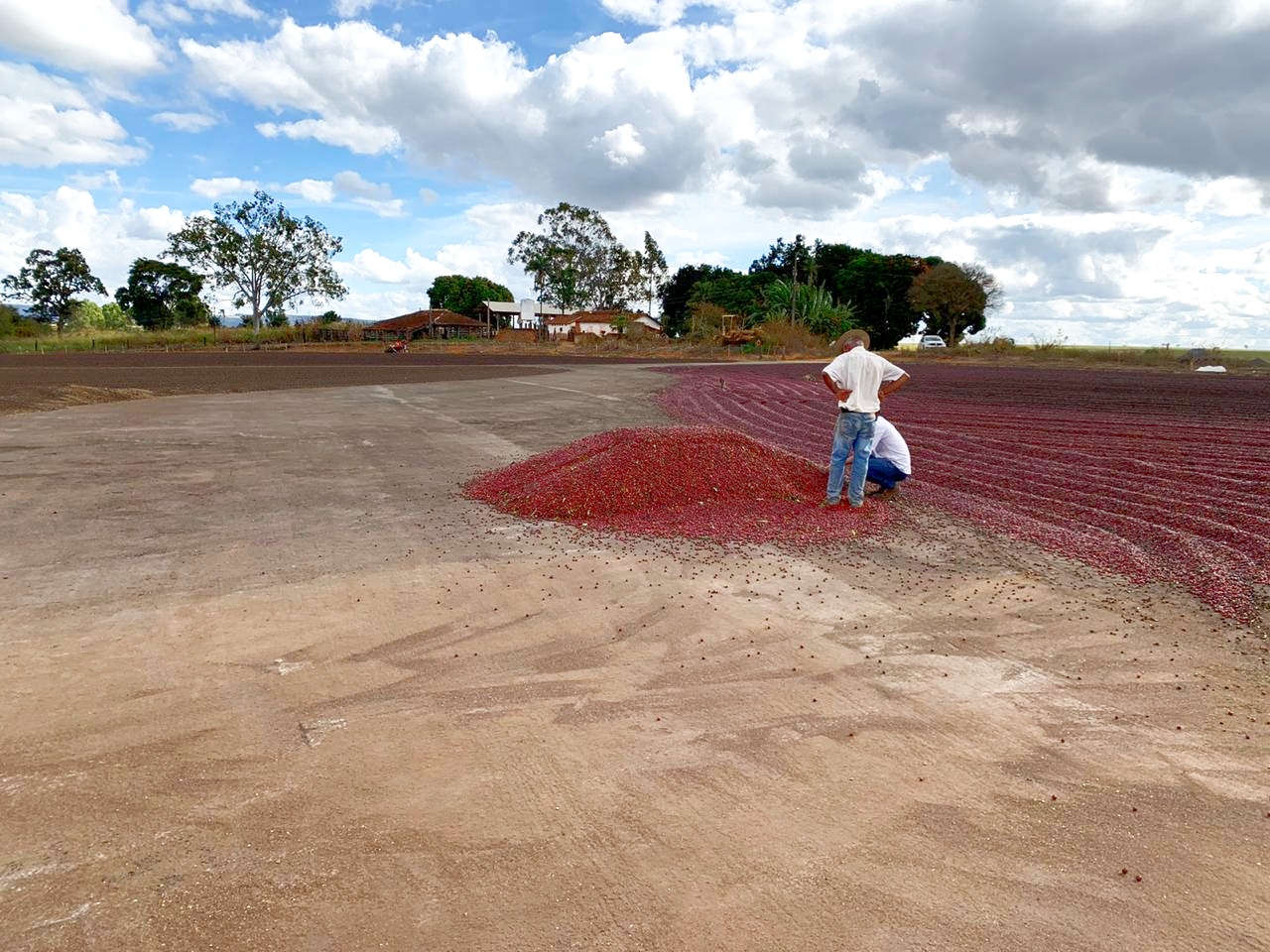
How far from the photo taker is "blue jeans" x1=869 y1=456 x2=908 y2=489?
8117 mm

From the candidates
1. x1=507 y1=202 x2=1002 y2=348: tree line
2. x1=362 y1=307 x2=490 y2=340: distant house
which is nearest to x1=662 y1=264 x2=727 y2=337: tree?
x1=507 y1=202 x2=1002 y2=348: tree line

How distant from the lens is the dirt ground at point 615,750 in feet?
7.77

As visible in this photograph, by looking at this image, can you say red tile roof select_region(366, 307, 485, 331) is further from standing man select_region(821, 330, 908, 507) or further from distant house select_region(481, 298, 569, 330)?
standing man select_region(821, 330, 908, 507)

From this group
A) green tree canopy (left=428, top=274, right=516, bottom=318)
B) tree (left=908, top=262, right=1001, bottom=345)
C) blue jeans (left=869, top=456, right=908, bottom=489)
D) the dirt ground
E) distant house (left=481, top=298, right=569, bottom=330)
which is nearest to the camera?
the dirt ground

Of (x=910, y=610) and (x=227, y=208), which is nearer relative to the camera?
(x=910, y=610)

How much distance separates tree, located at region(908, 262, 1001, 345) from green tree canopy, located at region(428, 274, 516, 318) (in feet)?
171

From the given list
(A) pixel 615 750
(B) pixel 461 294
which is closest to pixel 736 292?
(B) pixel 461 294

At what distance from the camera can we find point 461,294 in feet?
315

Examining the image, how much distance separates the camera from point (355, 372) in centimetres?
3278

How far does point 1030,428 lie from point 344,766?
14.4 m

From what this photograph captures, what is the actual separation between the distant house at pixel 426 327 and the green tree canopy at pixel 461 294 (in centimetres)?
1656

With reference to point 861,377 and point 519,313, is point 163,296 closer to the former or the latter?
point 519,313

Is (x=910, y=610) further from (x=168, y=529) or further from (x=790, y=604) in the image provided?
(x=168, y=529)

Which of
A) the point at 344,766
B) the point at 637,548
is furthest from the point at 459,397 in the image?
the point at 344,766
